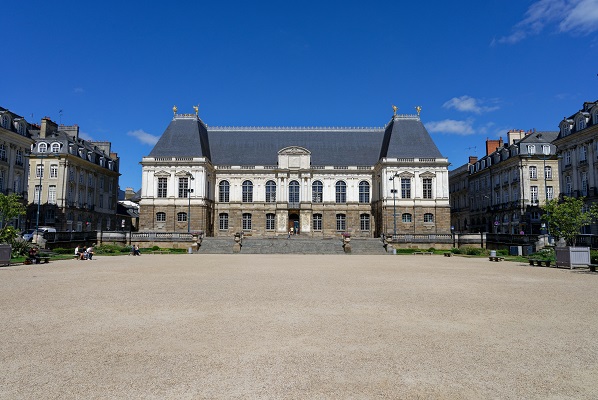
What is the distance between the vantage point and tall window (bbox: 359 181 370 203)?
5356 cm

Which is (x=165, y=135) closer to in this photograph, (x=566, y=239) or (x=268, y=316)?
(x=566, y=239)

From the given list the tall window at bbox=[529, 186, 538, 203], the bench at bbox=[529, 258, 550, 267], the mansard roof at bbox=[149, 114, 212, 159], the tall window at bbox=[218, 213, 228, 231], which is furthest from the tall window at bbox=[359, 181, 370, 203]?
the bench at bbox=[529, 258, 550, 267]

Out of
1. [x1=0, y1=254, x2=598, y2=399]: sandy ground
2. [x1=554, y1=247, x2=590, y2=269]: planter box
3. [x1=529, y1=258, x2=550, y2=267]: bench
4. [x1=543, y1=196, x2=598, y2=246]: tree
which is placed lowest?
[x1=0, y1=254, x2=598, y2=399]: sandy ground

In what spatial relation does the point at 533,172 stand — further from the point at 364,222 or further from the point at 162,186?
the point at 162,186

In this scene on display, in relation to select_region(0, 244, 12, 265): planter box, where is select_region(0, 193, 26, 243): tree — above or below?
above

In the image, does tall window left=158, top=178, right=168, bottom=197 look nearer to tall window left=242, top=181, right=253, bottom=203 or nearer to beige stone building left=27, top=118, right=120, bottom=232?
tall window left=242, top=181, right=253, bottom=203

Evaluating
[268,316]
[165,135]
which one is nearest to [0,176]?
[165,135]

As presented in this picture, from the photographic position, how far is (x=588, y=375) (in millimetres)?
5309

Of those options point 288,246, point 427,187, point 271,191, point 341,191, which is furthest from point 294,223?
point 427,187

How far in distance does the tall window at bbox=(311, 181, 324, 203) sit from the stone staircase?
11.4m

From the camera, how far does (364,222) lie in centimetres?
5312

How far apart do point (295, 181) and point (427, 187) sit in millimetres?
16486

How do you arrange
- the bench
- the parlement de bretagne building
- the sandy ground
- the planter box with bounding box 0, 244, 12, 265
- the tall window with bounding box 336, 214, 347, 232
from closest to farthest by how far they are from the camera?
the sandy ground → the planter box with bounding box 0, 244, 12, 265 → the bench → the parlement de bretagne building → the tall window with bounding box 336, 214, 347, 232

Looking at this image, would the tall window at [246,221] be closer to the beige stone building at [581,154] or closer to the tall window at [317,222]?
the tall window at [317,222]
